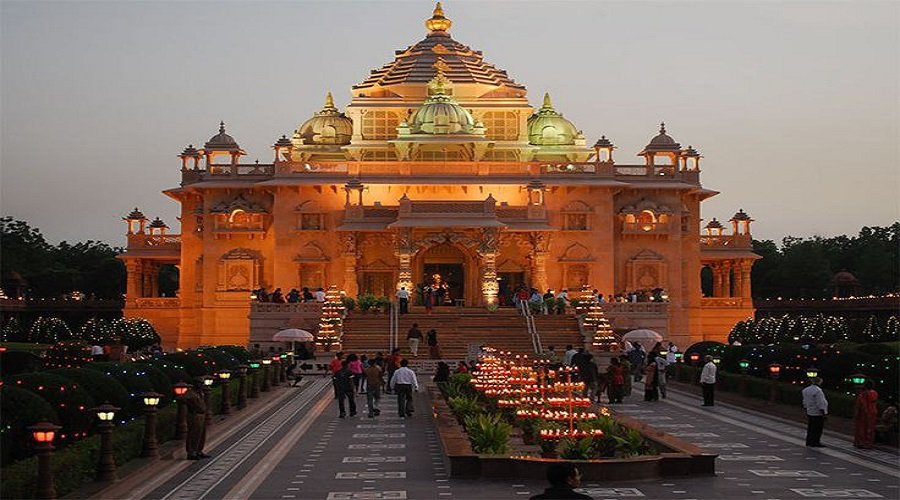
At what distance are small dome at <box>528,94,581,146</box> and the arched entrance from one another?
9800 millimetres

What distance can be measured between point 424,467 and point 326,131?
172 ft

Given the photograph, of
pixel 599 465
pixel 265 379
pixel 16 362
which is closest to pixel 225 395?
pixel 16 362

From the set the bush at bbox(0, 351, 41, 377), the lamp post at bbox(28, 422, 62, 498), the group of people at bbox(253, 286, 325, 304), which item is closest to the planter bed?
the lamp post at bbox(28, 422, 62, 498)

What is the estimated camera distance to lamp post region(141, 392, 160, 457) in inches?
907

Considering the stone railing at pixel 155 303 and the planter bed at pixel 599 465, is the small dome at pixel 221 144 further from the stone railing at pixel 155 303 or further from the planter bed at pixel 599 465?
the planter bed at pixel 599 465

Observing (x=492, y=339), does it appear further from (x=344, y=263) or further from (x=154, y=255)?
(x=154, y=255)

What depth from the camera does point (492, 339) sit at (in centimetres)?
5369

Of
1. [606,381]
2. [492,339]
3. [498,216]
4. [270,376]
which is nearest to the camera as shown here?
[606,381]

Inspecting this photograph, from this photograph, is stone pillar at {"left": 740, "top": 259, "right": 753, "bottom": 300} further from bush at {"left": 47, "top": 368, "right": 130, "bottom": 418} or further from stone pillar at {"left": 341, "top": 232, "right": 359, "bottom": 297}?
bush at {"left": 47, "top": 368, "right": 130, "bottom": 418}

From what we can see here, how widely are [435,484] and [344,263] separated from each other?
1802 inches

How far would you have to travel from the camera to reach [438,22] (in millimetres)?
79688

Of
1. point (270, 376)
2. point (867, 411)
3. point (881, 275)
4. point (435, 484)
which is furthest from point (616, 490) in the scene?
point (881, 275)

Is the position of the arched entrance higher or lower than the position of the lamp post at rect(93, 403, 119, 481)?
higher

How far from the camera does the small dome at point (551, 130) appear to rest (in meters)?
74.1
